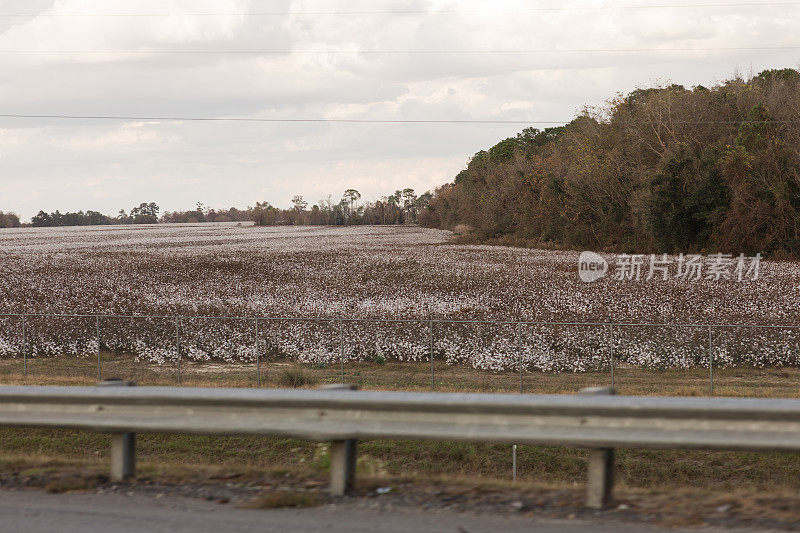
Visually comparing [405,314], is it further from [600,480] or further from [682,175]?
[682,175]

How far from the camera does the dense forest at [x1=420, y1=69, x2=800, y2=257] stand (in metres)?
59.4

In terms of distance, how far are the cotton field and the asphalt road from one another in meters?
14.9

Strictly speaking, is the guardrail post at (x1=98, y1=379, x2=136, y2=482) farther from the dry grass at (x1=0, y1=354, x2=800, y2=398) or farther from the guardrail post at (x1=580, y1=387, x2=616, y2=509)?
the dry grass at (x1=0, y1=354, x2=800, y2=398)

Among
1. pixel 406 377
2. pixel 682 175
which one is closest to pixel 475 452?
pixel 406 377

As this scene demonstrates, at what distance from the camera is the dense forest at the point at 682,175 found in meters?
59.4

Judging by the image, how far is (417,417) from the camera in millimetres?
5727

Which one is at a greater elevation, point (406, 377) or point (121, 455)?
point (121, 455)

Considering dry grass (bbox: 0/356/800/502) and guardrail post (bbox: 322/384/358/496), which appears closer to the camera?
guardrail post (bbox: 322/384/358/496)

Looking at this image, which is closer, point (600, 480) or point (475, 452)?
point (600, 480)

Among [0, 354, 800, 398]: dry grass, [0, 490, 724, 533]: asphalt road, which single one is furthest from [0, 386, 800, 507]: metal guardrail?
[0, 354, 800, 398]: dry grass

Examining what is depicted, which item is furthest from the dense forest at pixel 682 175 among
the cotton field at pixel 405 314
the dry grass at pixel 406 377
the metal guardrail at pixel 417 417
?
the metal guardrail at pixel 417 417

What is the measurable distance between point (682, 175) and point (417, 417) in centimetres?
6381

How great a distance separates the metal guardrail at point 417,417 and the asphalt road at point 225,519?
1.65ft

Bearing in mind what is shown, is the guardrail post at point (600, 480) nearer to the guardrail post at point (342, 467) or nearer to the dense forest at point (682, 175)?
the guardrail post at point (342, 467)
